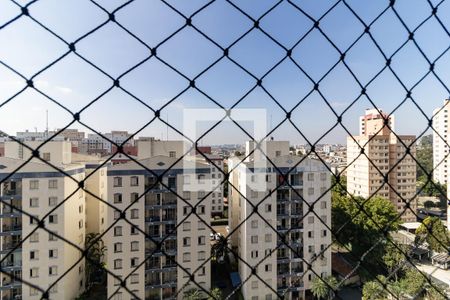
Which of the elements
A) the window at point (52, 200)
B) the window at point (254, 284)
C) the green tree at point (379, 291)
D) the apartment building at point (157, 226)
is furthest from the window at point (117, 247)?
the green tree at point (379, 291)

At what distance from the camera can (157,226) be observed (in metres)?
5.33

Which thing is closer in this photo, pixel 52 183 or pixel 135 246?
pixel 52 183

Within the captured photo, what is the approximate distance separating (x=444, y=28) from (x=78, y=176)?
5.58m

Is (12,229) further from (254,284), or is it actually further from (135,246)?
(254,284)

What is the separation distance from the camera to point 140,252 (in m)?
4.97

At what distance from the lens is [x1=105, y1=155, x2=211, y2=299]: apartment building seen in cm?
486

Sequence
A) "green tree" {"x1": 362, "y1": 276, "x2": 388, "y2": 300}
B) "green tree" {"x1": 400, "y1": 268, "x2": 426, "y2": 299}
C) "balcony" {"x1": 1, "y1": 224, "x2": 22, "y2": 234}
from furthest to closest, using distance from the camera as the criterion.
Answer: "balcony" {"x1": 1, "y1": 224, "x2": 22, "y2": 234} < "green tree" {"x1": 400, "y1": 268, "x2": 426, "y2": 299} < "green tree" {"x1": 362, "y1": 276, "x2": 388, "y2": 300}

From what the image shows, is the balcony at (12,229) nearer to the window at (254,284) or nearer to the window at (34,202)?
the window at (34,202)

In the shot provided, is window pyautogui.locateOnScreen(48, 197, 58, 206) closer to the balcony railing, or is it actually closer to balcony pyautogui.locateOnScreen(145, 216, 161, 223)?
the balcony railing

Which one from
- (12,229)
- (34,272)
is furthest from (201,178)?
(12,229)

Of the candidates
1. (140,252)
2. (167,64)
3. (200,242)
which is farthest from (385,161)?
(167,64)

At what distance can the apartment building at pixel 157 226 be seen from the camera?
Answer: 191 inches

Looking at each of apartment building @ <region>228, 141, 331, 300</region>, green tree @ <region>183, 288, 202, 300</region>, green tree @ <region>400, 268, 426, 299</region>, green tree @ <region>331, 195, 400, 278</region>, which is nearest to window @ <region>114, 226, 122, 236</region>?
green tree @ <region>183, 288, 202, 300</region>

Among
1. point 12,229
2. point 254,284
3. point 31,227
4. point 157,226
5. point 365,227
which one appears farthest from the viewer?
point 365,227
